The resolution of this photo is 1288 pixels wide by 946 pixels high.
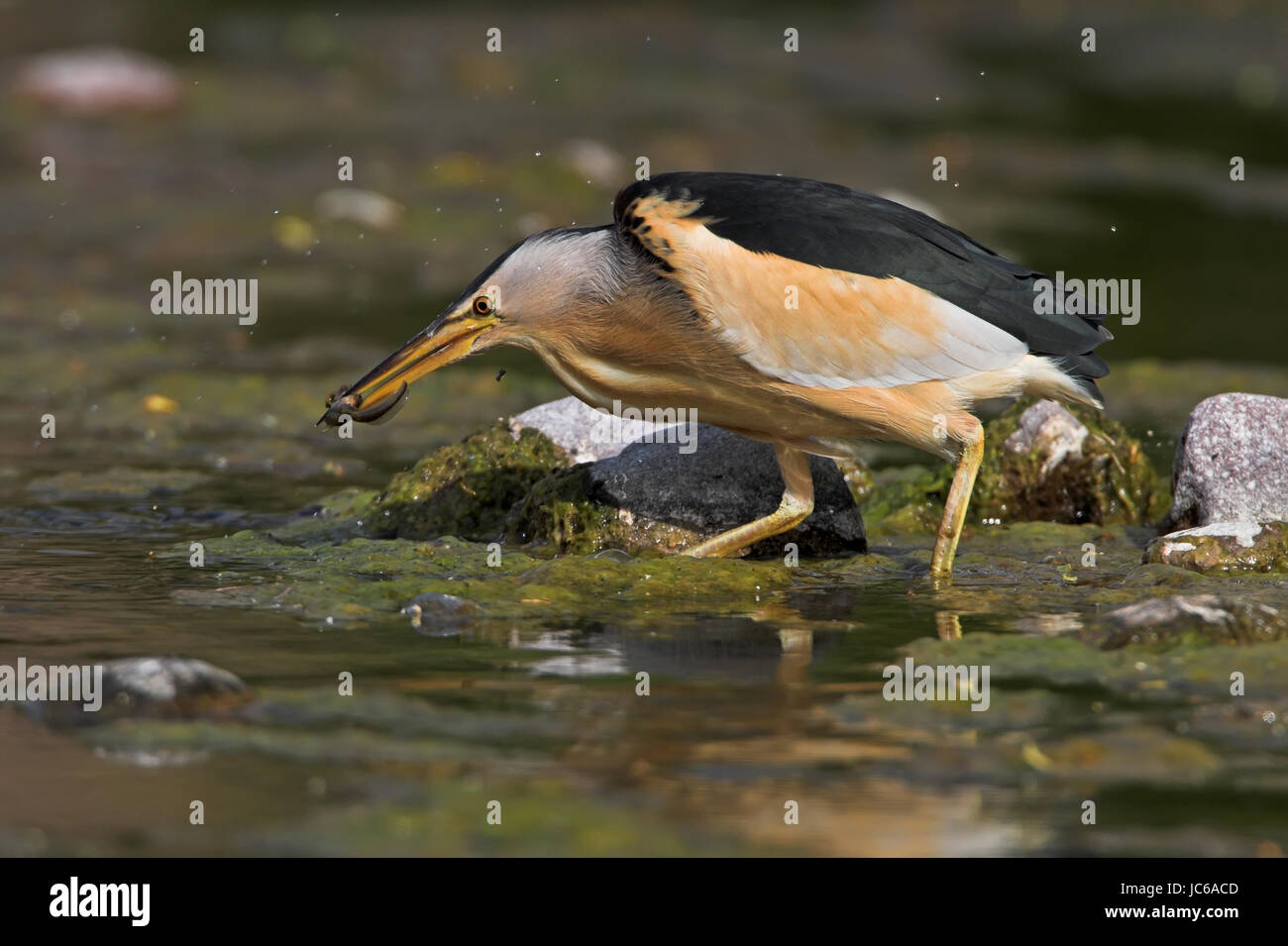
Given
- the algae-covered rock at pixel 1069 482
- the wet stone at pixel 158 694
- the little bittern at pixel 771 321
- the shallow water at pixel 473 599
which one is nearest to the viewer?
the shallow water at pixel 473 599

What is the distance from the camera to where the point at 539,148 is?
19750 millimetres

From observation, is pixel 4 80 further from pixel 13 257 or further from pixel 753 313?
pixel 753 313

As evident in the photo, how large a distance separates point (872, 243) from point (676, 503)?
1631mm

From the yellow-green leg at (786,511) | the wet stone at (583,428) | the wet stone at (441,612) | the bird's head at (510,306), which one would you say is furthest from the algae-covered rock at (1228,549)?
the wet stone at (441,612)

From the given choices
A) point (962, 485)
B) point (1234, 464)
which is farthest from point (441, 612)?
point (1234, 464)

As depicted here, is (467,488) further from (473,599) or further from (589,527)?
(473,599)

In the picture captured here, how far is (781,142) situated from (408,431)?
9.95 m

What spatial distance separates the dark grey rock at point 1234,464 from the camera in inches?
331

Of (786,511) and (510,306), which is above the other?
(510,306)

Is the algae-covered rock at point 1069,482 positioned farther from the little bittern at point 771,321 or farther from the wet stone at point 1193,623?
the wet stone at point 1193,623

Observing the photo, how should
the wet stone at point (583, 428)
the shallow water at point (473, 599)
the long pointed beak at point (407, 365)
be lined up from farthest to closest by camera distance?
the wet stone at point (583, 428) < the long pointed beak at point (407, 365) < the shallow water at point (473, 599)

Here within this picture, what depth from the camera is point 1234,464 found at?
27.9 feet

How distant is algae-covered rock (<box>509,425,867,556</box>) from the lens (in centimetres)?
845

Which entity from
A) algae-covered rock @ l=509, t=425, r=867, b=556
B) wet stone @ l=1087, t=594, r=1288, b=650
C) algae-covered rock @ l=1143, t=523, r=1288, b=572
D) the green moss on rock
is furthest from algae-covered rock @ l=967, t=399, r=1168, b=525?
wet stone @ l=1087, t=594, r=1288, b=650
